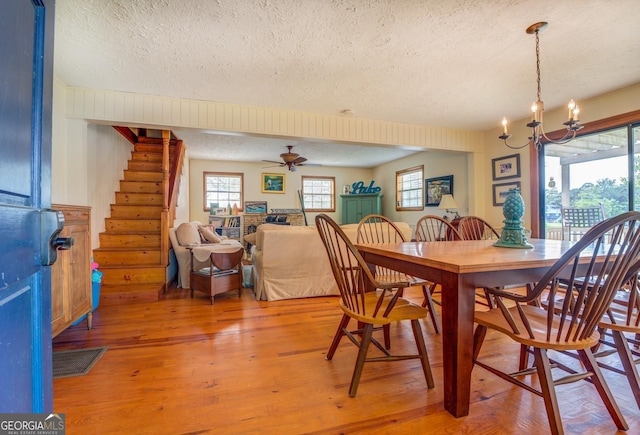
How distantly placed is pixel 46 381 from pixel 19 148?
0.61 metres

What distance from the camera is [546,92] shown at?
135 inches

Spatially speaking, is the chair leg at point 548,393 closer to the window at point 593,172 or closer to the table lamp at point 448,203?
the window at point 593,172

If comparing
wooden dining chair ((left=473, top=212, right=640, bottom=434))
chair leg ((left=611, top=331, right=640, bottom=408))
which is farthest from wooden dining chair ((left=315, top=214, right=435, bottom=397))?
chair leg ((left=611, top=331, right=640, bottom=408))

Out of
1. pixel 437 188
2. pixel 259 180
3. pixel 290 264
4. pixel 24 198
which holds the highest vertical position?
pixel 259 180

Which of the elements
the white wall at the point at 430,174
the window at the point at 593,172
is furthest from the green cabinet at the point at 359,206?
the window at the point at 593,172

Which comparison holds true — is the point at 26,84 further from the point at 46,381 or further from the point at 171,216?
the point at 171,216

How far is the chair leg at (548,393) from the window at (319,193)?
7408mm

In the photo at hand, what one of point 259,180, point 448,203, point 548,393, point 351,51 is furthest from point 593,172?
point 259,180

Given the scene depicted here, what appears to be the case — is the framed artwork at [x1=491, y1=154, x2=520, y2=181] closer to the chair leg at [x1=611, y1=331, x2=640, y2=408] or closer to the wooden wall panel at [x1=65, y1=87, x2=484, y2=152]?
the wooden wall panel at [x1=65, y1=87, x2=484, y2=152]

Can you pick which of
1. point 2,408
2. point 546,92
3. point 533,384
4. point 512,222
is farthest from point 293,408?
point 546,92

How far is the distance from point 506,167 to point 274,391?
469 centimetres

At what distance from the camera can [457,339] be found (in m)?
1.43

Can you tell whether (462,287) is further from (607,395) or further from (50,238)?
(50,238)

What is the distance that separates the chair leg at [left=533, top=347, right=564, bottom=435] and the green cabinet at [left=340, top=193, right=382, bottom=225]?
263 inches
